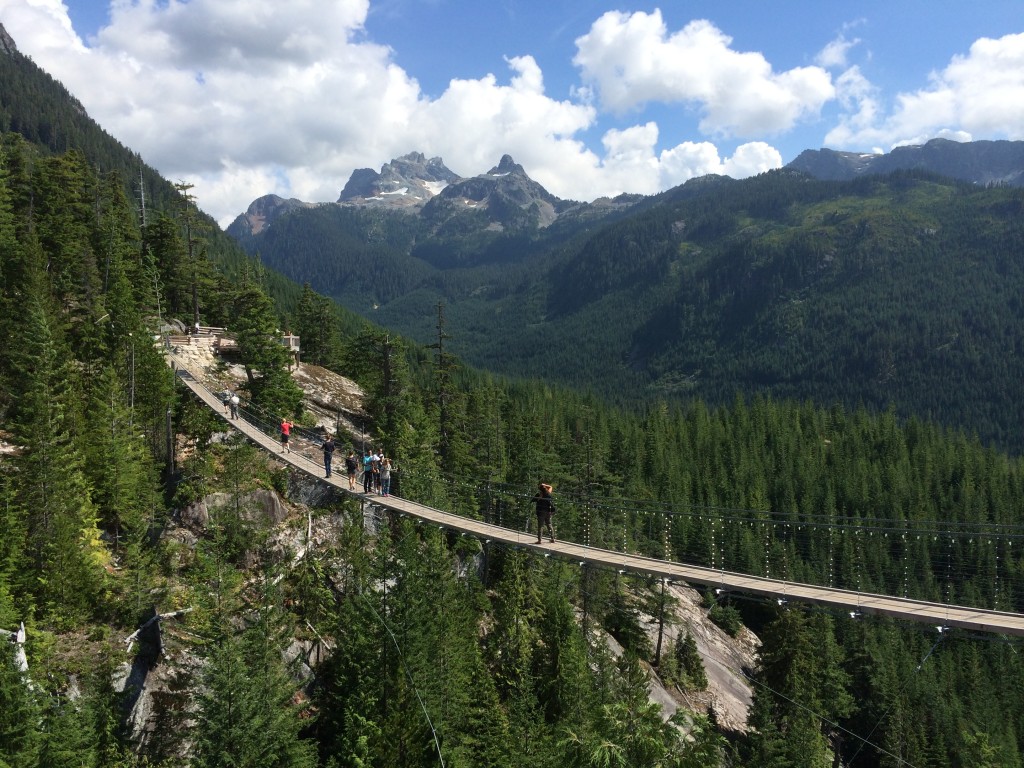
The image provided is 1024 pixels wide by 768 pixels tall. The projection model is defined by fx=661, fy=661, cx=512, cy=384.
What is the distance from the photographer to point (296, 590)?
26.5 meters

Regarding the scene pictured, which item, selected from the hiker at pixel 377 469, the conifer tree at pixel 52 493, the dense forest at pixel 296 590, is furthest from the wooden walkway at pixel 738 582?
the conifer tree at pixel 52 493

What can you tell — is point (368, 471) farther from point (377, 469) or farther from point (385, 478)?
point (385, 478)

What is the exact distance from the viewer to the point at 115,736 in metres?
20.3

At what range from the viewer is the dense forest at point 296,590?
19.9m

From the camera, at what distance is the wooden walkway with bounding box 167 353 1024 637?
14844 millimetres

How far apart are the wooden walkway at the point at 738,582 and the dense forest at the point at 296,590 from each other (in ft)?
2.19

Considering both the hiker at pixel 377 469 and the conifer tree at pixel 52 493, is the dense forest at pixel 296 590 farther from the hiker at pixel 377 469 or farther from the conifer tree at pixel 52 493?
the hiker at pixel 377 469

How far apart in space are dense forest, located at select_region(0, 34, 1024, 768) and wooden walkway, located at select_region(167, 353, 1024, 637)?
668 millimetres

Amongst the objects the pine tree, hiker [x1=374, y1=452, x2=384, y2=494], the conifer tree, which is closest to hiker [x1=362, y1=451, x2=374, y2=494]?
hiker [x1=374, y1=452, x2=384, y2=494]

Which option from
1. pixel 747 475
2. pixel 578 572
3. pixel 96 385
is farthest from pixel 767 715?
pixel 747 475

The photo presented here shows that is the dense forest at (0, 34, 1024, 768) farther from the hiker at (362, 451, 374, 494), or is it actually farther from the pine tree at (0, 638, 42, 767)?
the hiker at (362, 451, 374, 494)

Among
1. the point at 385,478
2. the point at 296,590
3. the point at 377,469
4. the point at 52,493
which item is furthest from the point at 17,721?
the point at 377,469

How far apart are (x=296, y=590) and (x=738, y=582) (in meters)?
17.5

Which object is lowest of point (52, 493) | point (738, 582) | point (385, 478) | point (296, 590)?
point (296, 590)
